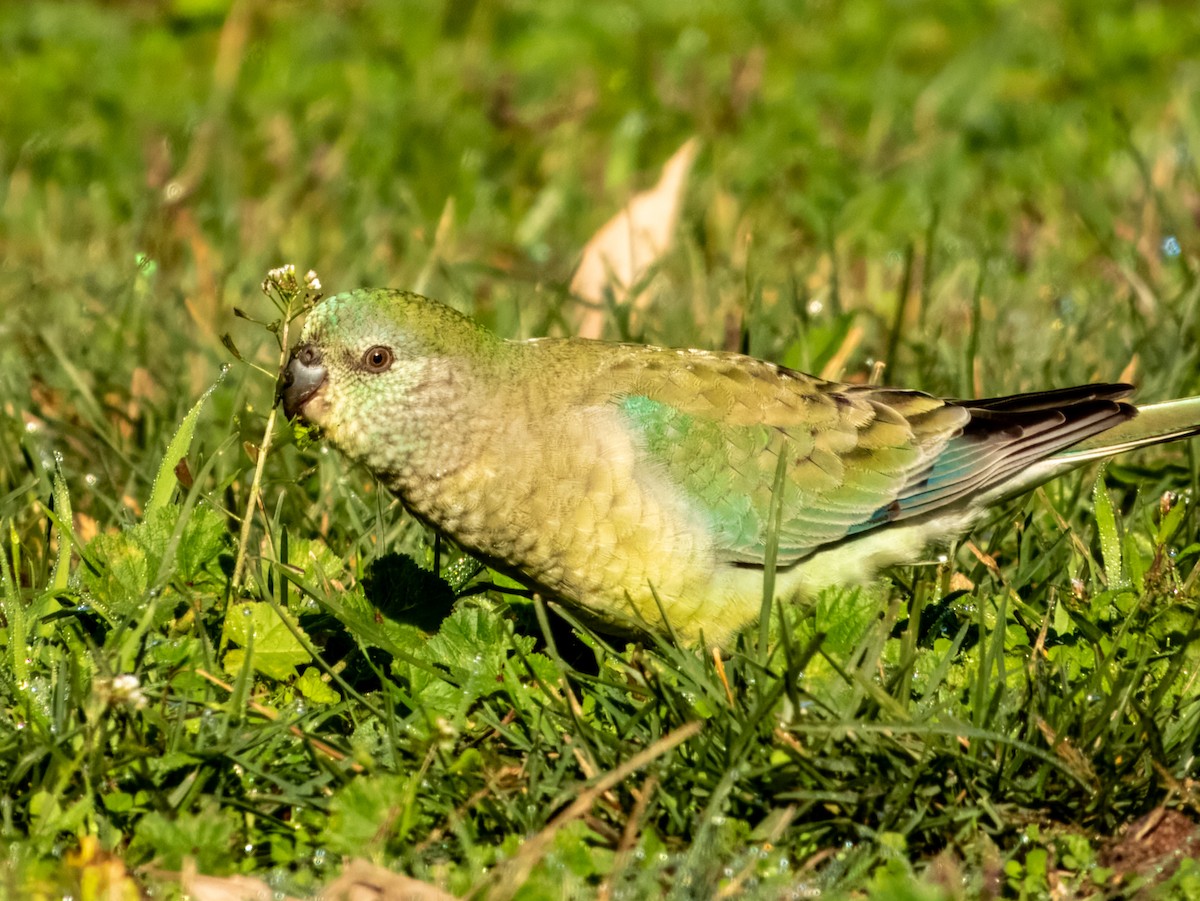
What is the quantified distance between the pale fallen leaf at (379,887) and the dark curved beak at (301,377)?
4.11 ft

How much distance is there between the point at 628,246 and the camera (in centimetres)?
622

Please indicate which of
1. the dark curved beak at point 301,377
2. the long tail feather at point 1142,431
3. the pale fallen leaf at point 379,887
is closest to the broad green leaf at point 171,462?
the dark curved beak at point 301,377

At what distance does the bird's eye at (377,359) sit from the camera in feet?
12.0

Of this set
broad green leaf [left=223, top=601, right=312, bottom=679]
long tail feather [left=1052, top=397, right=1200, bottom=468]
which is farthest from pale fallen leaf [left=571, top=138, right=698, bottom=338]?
broad green leaf [left=223, top=601, right=312, bottom=679]

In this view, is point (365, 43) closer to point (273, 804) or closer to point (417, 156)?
point (417, 156)

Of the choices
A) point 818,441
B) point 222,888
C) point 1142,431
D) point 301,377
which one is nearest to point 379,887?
point 222,888

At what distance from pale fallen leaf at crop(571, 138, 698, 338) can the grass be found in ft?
0.44

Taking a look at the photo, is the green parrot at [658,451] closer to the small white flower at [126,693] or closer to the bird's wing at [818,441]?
the bird's wing at [818,441]

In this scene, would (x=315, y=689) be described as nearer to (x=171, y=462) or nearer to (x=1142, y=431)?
(x=171, y=462)

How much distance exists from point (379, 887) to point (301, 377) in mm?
1333

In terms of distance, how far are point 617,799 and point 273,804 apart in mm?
717

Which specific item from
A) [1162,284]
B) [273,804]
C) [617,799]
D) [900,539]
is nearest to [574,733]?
[617,799]

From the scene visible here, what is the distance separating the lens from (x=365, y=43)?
29.9ft

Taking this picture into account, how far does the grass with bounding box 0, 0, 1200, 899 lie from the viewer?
307 centimetres
